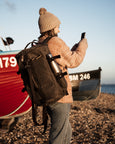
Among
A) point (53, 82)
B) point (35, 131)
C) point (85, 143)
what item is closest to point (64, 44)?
point (53, 82)

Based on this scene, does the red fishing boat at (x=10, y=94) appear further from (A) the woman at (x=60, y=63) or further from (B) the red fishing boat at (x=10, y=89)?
(A) the woman at (x=60, y=63)

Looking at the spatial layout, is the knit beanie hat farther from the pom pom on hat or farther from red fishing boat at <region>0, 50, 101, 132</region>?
red fishing boat at <region>0, 50, 101, 132</region>

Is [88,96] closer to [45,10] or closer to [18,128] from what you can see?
[18,128]

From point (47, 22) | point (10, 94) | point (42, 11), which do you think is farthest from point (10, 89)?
point (47, 22)

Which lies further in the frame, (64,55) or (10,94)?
(10,94)

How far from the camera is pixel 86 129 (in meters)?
4.70

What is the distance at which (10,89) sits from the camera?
17.4 feet

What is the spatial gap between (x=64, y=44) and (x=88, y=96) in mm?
10994

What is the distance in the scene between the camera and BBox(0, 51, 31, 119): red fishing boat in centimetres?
498

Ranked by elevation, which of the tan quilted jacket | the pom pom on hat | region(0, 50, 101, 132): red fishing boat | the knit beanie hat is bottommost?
region(0, 50, 101, 132): red fishing boat

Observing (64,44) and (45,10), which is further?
(45,10)

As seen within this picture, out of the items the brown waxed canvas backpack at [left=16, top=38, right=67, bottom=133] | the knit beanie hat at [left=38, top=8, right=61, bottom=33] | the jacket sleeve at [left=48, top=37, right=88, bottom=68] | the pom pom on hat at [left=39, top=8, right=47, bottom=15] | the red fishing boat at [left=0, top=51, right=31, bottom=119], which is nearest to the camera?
the brown waxed canvas backpack at [left=16, top=38, right=67, bottom=133]

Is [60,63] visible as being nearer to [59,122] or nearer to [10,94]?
[59,122]

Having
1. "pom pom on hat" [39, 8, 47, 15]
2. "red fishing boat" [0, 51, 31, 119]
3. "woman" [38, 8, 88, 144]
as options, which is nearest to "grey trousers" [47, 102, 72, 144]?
"woman" [38, 8, 88, 144]
